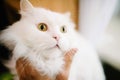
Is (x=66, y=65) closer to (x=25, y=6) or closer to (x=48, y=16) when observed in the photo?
(x=48, y=16)

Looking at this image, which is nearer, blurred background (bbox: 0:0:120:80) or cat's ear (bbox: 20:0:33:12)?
cat's ear (bbox: 20:0:33:12)

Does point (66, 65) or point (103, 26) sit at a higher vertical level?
point (103, 26)

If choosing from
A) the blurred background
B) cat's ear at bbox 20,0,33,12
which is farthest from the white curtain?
cat's ear at bbox 20,0,33,12

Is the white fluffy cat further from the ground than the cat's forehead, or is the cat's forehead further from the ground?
the cat's forehead

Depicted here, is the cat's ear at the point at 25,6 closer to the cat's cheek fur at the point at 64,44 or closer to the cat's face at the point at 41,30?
the cat's face at the point at 41,30

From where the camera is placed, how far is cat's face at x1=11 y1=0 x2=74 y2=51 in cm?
148

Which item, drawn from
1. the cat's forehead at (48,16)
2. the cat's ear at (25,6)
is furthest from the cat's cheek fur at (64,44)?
the cat's ear at (25,6)

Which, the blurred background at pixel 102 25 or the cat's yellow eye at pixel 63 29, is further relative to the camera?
the blurred background at pixel 102 25

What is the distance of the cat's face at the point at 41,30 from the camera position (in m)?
1.48

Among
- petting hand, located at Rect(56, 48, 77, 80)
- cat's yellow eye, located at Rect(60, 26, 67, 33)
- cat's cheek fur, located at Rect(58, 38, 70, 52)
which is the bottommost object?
petting hand, located at Rect(56, 48, 77, 80)

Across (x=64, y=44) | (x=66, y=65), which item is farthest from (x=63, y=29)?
(x=66, y=65)

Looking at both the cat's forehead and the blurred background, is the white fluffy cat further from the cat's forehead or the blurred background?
the blurred background

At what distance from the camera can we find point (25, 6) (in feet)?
4.93

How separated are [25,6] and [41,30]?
0.18m
